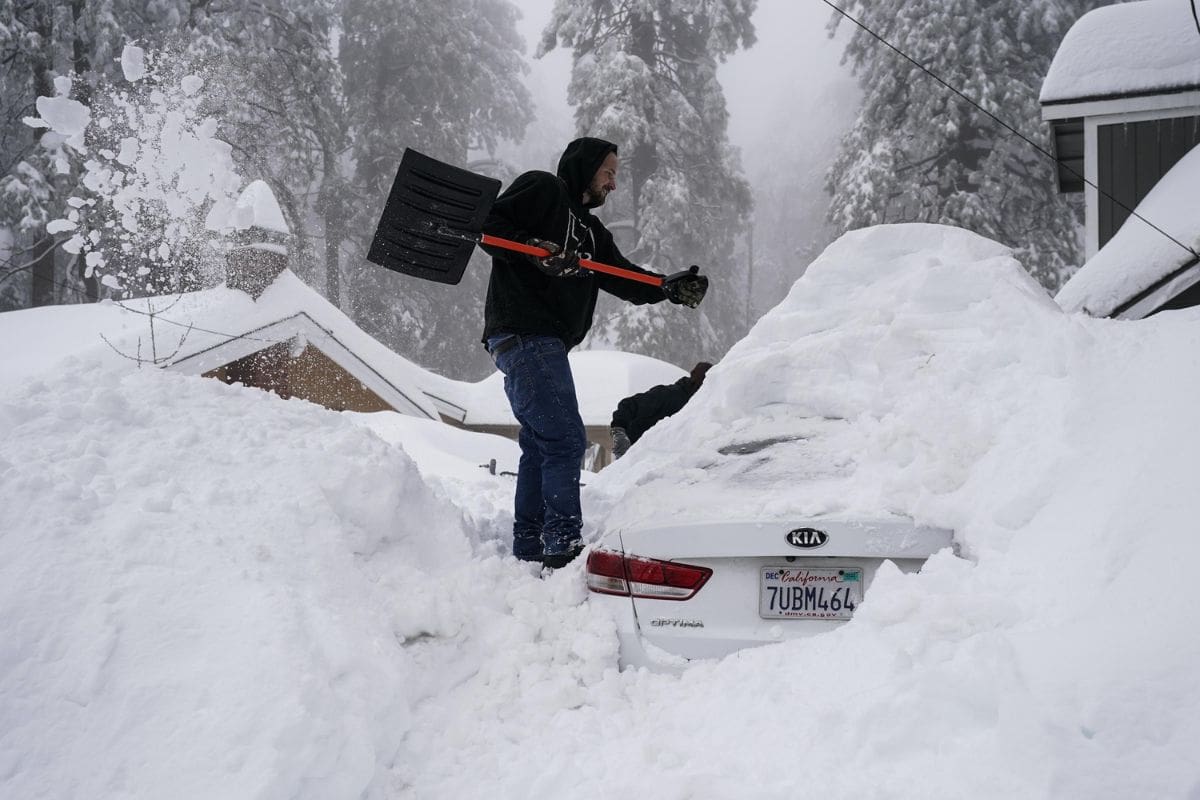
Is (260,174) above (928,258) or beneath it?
above

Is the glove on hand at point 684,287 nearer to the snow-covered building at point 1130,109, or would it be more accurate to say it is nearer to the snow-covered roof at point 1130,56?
the snow-covered building at point 1130,109

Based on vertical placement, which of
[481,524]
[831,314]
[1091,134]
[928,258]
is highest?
[1091,134]

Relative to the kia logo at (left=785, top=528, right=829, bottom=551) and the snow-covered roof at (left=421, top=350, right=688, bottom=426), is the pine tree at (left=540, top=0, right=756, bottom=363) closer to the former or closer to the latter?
the snow-covered roof at (left=421, top=350, right=688, bottom=426)

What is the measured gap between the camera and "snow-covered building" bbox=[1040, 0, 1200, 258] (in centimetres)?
832

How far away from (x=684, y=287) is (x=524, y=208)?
34.5 inches

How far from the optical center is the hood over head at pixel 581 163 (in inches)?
157

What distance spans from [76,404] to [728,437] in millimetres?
2474

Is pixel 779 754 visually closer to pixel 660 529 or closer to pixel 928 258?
pixel 660 529

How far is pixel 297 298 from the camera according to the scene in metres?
14.1

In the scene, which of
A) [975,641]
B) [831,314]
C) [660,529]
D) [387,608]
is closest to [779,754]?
[975,641]

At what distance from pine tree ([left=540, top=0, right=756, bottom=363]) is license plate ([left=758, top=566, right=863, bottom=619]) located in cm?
2238

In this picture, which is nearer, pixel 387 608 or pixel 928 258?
pixel 387 608

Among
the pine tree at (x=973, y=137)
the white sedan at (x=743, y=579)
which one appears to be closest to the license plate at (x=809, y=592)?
the white sedan at (x=743, y=579)

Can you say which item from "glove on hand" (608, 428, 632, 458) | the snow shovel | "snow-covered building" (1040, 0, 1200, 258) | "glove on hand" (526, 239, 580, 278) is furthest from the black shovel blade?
"snow-covered building" (1040, 0, 1200, 258)
